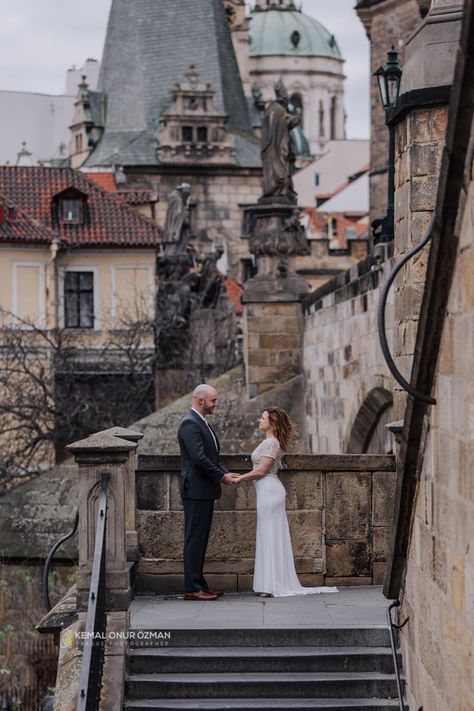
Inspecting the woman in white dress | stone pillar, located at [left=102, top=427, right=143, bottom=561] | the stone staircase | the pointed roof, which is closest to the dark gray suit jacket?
the woman in white dress

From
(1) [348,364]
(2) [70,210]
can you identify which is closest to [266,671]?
(1) [348,364]

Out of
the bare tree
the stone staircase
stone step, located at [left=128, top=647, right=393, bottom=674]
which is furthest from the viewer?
the bare tree

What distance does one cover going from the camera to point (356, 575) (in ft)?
40.9

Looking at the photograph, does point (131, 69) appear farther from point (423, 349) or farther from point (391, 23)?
point (423, 349)

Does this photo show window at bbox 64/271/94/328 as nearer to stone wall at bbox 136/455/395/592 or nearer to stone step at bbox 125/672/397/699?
stone wall at bbox 136/455/395/592

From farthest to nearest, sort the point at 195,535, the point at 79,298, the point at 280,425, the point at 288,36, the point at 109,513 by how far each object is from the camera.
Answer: the point at 288,36 → the point at 79,298 → the point at 280,425 → the point at 195,535 → the point at 109,513

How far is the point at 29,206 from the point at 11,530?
1079 inches

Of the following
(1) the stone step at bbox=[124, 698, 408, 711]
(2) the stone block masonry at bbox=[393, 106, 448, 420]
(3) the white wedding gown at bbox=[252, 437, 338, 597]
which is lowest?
(1) the stone step at bbox=[124, 698, 408, 711]

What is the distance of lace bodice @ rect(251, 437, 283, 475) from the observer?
12.1m

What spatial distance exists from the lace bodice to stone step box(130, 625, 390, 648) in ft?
5.78

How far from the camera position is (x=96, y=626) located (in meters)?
9.96

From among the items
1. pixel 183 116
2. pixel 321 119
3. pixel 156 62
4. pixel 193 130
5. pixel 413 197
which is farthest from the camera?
pixel 321 119

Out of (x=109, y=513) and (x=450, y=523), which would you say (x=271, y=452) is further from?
(x=450, y=523)

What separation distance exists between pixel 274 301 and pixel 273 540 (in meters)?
15.8
